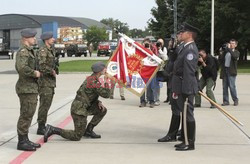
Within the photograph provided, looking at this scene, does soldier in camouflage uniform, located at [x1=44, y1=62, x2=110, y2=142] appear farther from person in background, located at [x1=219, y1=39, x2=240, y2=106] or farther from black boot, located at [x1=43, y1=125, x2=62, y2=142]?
person in background, located at [x1=219, y1=39, x2=240, y2=106]

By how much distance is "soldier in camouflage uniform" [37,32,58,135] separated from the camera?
7.18m

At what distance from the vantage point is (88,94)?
6.73 metres

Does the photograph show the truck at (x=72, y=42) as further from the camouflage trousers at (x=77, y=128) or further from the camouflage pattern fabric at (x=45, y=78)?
the camouflage trousers at (x=77, y=128)

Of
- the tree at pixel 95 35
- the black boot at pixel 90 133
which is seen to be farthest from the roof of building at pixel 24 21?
the black boot at pixel 90 133

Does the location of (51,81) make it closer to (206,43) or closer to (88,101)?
(88,101)

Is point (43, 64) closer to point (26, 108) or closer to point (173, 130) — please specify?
point (26, 108)

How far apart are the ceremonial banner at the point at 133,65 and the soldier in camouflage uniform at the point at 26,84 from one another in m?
2.87

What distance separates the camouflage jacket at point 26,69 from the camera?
596cm

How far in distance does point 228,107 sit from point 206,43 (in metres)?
30.4

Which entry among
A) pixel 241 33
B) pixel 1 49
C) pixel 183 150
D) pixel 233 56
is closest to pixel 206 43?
pixel 241 33

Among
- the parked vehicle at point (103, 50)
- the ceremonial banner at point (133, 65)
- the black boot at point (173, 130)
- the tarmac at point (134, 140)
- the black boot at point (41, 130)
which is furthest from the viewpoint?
the parked vehicle at point (103, 50)

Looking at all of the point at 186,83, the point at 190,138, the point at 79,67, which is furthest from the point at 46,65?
the point at 79,67

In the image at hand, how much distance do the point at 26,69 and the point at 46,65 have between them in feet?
4.11

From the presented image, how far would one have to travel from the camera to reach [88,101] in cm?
673
